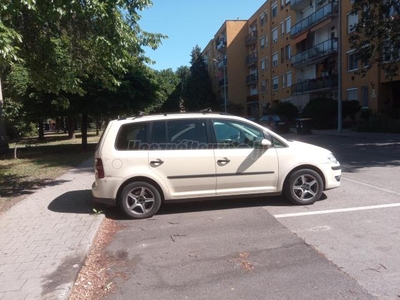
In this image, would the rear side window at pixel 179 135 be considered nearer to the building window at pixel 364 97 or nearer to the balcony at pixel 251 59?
the building window at pixel 364 97

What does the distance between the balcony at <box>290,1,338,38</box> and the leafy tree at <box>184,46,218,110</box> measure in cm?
3119

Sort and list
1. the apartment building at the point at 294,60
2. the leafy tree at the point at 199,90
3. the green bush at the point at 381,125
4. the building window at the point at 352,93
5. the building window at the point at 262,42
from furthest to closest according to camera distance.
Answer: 1. the leafy tree at the point at 199,90
2. the building window at the point at 262,42
3. the building window at the point at 352,93
4. the apartment building at the point at 294,60
5. the green bush at the point at 381,125

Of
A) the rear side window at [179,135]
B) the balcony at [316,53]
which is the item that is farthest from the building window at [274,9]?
the rear side window at [179,135]

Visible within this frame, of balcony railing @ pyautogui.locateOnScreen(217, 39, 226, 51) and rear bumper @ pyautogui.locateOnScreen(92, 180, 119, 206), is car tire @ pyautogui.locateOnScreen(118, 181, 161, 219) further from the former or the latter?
balcony railing @ pyautogui.locateOnScreen(217, 39, 226, 51)

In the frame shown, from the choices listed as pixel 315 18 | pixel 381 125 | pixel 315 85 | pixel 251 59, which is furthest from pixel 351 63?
pixel 251 59

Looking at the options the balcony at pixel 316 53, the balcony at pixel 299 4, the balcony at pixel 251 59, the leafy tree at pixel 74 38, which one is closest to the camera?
the leafy tree at pixel 74 38

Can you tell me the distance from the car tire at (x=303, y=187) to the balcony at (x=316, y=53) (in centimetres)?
3135

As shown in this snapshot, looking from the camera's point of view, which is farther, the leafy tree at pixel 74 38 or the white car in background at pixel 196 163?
the leafy tree at pixel 74 38

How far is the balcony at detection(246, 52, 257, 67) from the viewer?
193ft

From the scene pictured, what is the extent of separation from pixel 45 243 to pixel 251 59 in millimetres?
58242

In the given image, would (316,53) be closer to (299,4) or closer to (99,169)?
(299,4)

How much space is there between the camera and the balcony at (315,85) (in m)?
35.0

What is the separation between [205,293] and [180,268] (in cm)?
66

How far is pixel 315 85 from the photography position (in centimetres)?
3794
